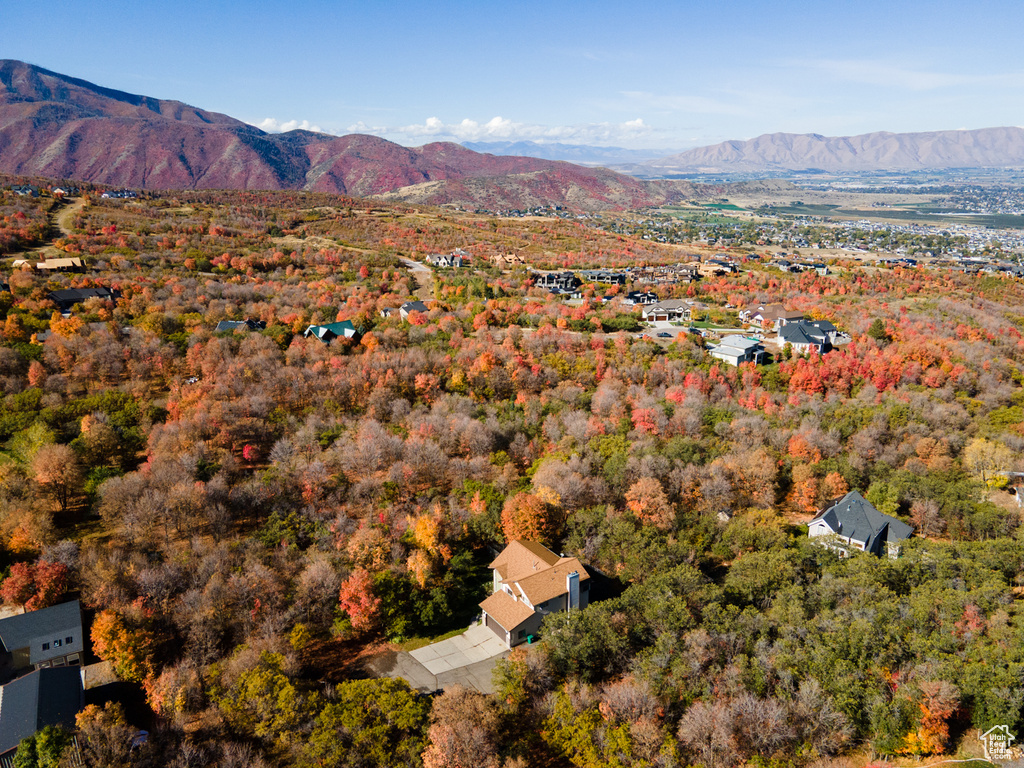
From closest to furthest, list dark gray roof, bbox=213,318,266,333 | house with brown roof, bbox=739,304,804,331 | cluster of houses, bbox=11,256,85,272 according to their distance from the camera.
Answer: dark gray roof, bbox=213,318,266,333 < cluster of houses, bbox=11,256,85,272 < house with brown roof, bbox=739,304,804,331

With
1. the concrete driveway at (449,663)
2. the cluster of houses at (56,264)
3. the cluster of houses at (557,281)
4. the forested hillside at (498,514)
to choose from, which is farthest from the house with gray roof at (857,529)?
the cluster of houses at (56,264)

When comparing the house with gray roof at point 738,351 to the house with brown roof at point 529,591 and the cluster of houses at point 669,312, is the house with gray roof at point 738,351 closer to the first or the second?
the cluster of houses at point 669,312

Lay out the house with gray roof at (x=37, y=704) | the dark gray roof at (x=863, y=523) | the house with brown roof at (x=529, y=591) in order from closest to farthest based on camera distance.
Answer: the house with gray roof at (x=37, y=704) → the house with brown roof at (x=529, y=591) → the dark gray roof at (x=863, y=523)

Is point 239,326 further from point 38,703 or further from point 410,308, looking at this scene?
point 38,703

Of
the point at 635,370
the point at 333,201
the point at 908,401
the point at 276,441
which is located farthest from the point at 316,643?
the point at 333,201

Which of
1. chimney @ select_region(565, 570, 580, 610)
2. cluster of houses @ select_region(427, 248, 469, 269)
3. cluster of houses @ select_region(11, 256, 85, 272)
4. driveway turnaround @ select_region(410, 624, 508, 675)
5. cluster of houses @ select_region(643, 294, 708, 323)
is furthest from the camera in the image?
cluster of houses @ select_region(427, 248, 469, 269)

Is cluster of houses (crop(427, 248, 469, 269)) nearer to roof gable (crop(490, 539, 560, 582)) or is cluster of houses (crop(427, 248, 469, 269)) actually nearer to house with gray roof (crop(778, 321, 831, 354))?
house with gray roof (crop(778, 321, 831, 354))

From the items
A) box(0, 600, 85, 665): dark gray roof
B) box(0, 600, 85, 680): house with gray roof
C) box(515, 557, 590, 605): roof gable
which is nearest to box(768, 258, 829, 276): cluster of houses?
box(515, 557, 590, 605): roof gable
